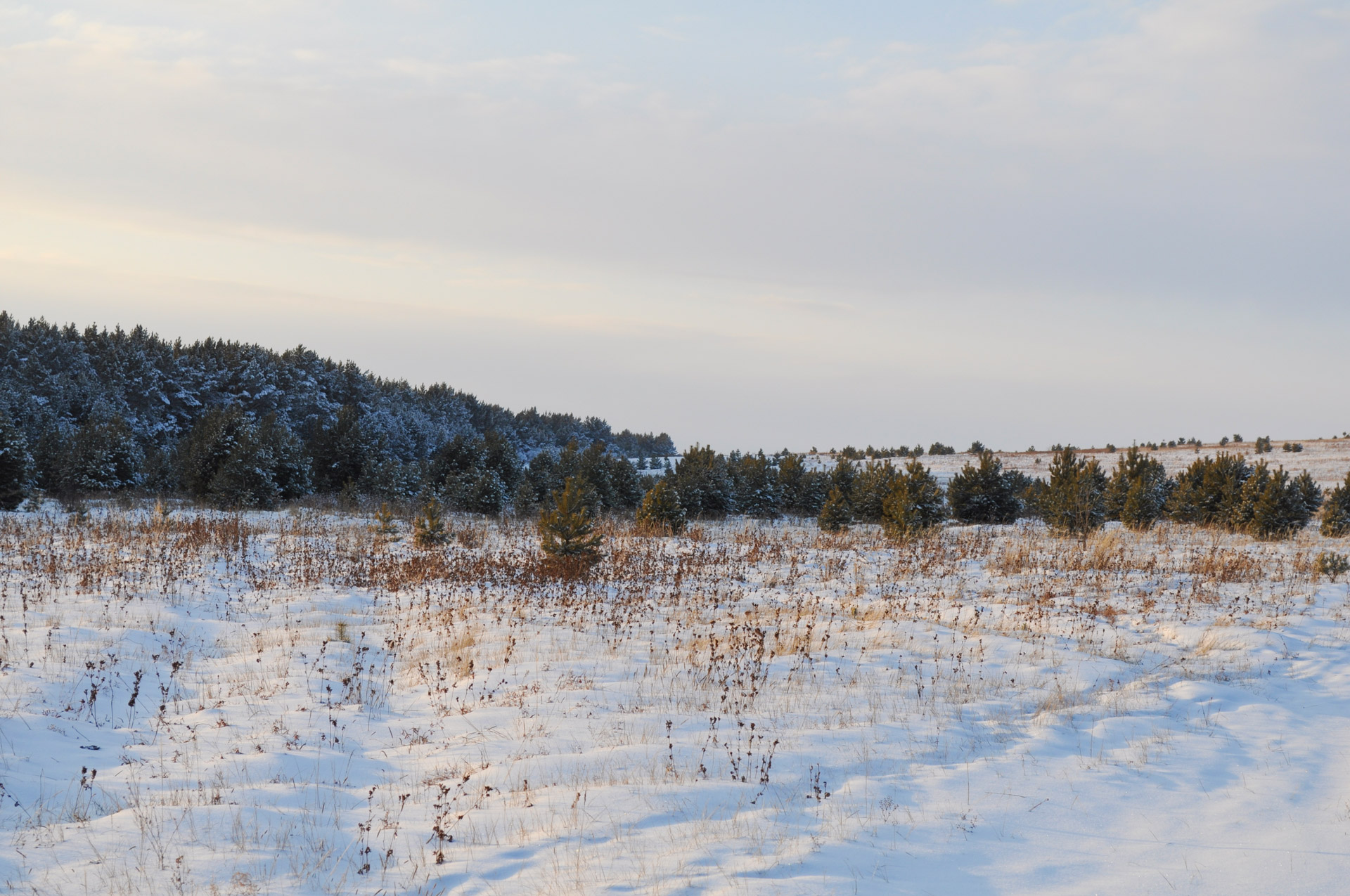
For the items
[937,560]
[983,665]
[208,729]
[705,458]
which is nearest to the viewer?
[208,729]

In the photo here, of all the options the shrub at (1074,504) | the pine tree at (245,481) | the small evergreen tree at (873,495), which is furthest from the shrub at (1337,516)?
the pine tree at (245,481)

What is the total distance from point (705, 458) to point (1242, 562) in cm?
2099

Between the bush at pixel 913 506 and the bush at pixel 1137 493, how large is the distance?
5.26m

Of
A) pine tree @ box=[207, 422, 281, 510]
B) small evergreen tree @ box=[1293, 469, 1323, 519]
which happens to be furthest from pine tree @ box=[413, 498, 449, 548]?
small evergreen tree @ box=[1293, 469, 1323, 519]

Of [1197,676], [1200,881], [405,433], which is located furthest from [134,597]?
[405,433]

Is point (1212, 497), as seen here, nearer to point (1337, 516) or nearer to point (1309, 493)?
point (1309, 493)

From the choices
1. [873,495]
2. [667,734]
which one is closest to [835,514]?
[873,495]

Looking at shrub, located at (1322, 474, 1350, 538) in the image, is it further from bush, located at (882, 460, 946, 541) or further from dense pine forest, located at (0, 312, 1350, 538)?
bush, located at (882, 460, 946, 541)

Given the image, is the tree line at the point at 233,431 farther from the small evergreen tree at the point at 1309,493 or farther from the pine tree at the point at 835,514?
the small evergreen tree at the point at 1309,493

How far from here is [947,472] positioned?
39.1 meters

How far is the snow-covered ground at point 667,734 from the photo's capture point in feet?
13.1

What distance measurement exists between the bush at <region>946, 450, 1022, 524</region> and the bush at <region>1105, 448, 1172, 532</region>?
278 centimetres

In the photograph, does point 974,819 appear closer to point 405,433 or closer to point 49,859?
point 49,859

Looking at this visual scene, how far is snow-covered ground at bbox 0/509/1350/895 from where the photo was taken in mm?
3994
